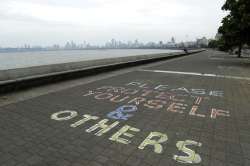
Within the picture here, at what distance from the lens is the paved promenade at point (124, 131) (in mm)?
3008

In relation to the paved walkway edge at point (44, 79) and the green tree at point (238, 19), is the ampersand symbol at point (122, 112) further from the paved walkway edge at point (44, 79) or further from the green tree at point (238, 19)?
the green tree at point (238, 19)

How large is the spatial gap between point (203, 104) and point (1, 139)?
4783 millimetres

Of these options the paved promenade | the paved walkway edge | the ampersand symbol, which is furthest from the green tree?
the ampersand symbol

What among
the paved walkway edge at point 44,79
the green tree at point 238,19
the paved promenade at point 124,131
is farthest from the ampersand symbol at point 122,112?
the green tree at point 238,19

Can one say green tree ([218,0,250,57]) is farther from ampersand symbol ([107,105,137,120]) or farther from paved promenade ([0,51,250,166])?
ampersand symbol ([107,105,137,120])

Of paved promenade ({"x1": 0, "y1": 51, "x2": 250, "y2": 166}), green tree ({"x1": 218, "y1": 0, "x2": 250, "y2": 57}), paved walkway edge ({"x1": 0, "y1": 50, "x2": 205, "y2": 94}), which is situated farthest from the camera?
green tree ({"x1": 218, "y1": 0, "x2": 250, "y2": 57})

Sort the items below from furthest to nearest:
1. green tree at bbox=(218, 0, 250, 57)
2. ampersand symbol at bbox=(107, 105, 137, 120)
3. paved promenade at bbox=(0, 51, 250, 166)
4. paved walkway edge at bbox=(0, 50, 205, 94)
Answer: green tree at bbox=(218, 0, 250, 57) < paved walkway edge at bbox=(0, 50, 205, 94) < ampersand symbol at bbox=(107, 105, 137, 120) < paved promenade at bbox=(0, 51, 250, 166)

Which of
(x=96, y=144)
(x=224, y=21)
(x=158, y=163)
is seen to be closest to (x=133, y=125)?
(x=96, y=144)

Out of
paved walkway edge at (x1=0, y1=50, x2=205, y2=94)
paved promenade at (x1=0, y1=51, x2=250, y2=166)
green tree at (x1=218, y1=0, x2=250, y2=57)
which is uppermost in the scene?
green tree at (x1=218, y1=0, x2=250, y2=57)

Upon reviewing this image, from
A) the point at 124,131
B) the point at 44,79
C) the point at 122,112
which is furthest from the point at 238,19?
the point at 124,131

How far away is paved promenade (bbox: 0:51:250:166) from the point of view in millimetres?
3008

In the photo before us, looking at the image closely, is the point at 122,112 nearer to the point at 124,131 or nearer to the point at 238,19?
the point at 124,131

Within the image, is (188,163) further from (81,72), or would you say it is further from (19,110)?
(81,72)

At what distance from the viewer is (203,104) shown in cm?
579
